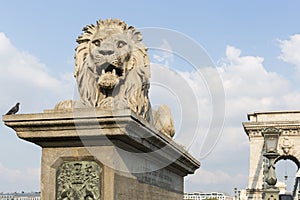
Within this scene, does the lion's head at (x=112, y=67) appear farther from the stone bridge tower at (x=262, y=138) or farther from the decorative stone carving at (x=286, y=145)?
the decorative stone carving at (x=286, y=145)

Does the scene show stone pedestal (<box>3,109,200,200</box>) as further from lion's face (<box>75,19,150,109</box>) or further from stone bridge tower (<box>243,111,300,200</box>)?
stone bridge tower (<box>243,111,300,200</box>)

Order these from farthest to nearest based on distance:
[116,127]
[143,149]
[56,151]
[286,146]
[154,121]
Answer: [286,146] < [154,121] < [143,149] < [56,151] < [116,127]

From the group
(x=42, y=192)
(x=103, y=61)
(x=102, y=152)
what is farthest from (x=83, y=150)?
(x=103, y=61)

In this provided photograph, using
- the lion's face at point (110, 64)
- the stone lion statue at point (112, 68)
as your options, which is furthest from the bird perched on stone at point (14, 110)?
the lion's face at point (110, 64)

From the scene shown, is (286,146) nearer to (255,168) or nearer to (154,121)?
(255,168)

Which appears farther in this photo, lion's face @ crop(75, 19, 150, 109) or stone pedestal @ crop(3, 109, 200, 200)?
lion's face @ crop(75, 19, 150, 109)

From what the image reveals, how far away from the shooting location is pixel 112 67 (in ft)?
21.8

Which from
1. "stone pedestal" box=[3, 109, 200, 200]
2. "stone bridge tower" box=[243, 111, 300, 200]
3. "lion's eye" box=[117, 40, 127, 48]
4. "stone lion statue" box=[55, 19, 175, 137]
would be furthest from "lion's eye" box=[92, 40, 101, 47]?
"stone bridge tower" box=[243, 111, 300, 200]

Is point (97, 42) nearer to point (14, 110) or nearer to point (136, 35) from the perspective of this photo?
point (136, 35)

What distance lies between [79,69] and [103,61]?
36 cm

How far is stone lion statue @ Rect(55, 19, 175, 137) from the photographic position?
6539mm

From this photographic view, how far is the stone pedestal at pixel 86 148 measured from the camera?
581 centimetres

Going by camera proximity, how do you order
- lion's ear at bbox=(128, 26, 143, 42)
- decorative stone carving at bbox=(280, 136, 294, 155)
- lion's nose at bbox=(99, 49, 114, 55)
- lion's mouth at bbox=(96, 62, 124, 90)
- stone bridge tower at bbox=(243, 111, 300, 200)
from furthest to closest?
decorative stone carving at bbox=(280, 136, 294, 155), stone bridge tower at bbox=(243, 111, 300, 200), lion's ear at bbox=(128, 26, 143, 42), lion's nose at bbox=(99, 49, 114, 55), lion's mouth at bbox=(96, 62, 124, 90)

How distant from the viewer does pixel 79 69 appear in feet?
22.2
